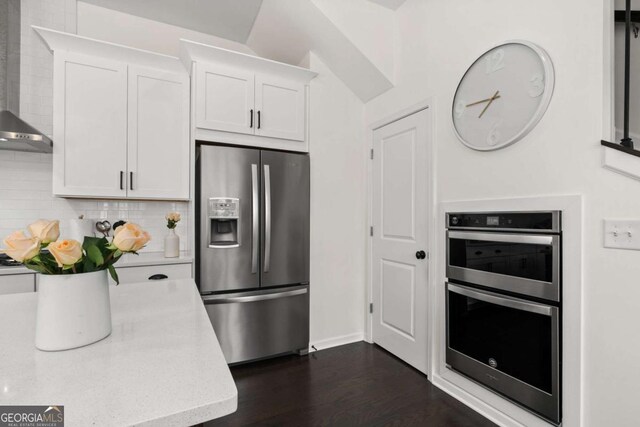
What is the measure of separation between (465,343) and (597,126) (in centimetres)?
144

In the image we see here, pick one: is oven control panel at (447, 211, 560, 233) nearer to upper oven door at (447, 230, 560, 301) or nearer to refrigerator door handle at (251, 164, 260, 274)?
upper oven door at (447, 230, 560, 301)

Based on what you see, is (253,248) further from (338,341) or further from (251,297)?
(338,341)

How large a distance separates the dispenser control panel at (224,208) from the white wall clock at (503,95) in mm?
1743

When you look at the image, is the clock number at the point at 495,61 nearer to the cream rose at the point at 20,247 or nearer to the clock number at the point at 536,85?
the clock number at the point at 536,85

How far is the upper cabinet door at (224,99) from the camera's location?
245cm

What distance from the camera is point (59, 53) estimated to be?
7.24 ft

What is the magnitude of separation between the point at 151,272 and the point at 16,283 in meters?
0.77

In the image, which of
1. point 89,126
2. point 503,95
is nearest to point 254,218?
point 89,126

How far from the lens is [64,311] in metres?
0.74

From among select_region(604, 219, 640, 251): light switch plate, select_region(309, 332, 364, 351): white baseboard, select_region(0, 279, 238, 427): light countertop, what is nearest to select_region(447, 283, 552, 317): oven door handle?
select_region(604, 219, 640, 251): light switch plate

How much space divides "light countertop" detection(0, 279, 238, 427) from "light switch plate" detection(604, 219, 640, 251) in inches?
66.2

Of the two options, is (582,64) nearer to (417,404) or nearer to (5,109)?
(417,404)

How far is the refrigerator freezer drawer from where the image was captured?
2.39 metres

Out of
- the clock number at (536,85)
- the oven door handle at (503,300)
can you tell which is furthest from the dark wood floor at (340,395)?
the clock number at (536,85)
